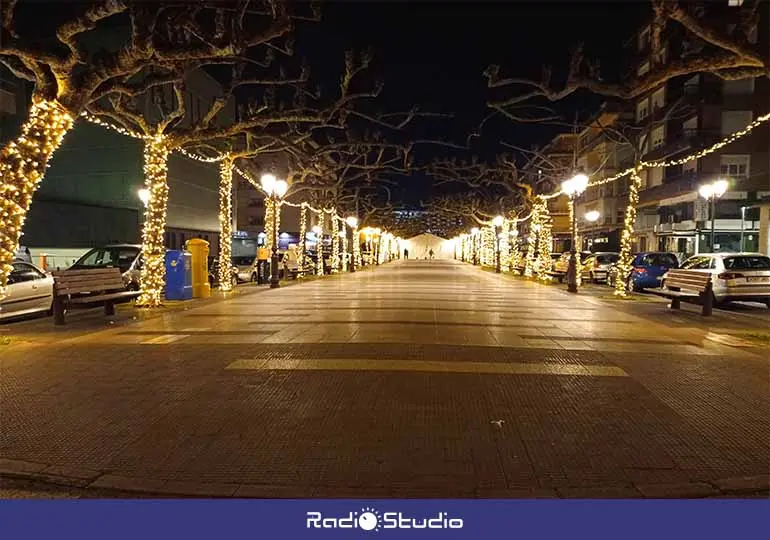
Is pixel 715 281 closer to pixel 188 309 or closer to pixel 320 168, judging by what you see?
pixel 188 309

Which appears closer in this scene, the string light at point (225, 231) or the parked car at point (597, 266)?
the string light at point (225, 231)

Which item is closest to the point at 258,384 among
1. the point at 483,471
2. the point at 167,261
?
the point at 483,471

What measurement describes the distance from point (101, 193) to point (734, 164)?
38.5 meters

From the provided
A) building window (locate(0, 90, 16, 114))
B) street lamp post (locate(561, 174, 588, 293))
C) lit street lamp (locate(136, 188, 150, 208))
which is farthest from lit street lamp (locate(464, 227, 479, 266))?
building window (locate(0, 90, 16, 114))

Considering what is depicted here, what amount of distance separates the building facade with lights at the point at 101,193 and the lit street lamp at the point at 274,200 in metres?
10.5

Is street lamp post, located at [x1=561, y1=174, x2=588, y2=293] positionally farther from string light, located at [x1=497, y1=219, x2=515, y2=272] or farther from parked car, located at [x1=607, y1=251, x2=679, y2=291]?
string light, located at [x1=497, y1=219, x2=515, y2=272]

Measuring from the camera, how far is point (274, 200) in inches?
1072

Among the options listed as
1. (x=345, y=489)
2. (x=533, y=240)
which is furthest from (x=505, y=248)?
(x=345, y=489)

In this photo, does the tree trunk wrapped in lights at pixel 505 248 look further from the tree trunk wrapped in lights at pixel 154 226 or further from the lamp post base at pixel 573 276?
the tree trunk wrapped in lights at pixel 154 226

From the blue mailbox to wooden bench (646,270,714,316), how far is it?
1258cm

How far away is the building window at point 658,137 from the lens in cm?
4994

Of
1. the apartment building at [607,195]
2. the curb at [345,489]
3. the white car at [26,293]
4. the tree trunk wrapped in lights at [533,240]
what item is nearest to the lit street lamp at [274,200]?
the white car at [26,293]

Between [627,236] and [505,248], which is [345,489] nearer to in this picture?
[627,236]

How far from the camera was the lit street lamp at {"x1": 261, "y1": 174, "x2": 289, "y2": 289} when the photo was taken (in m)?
24.7
